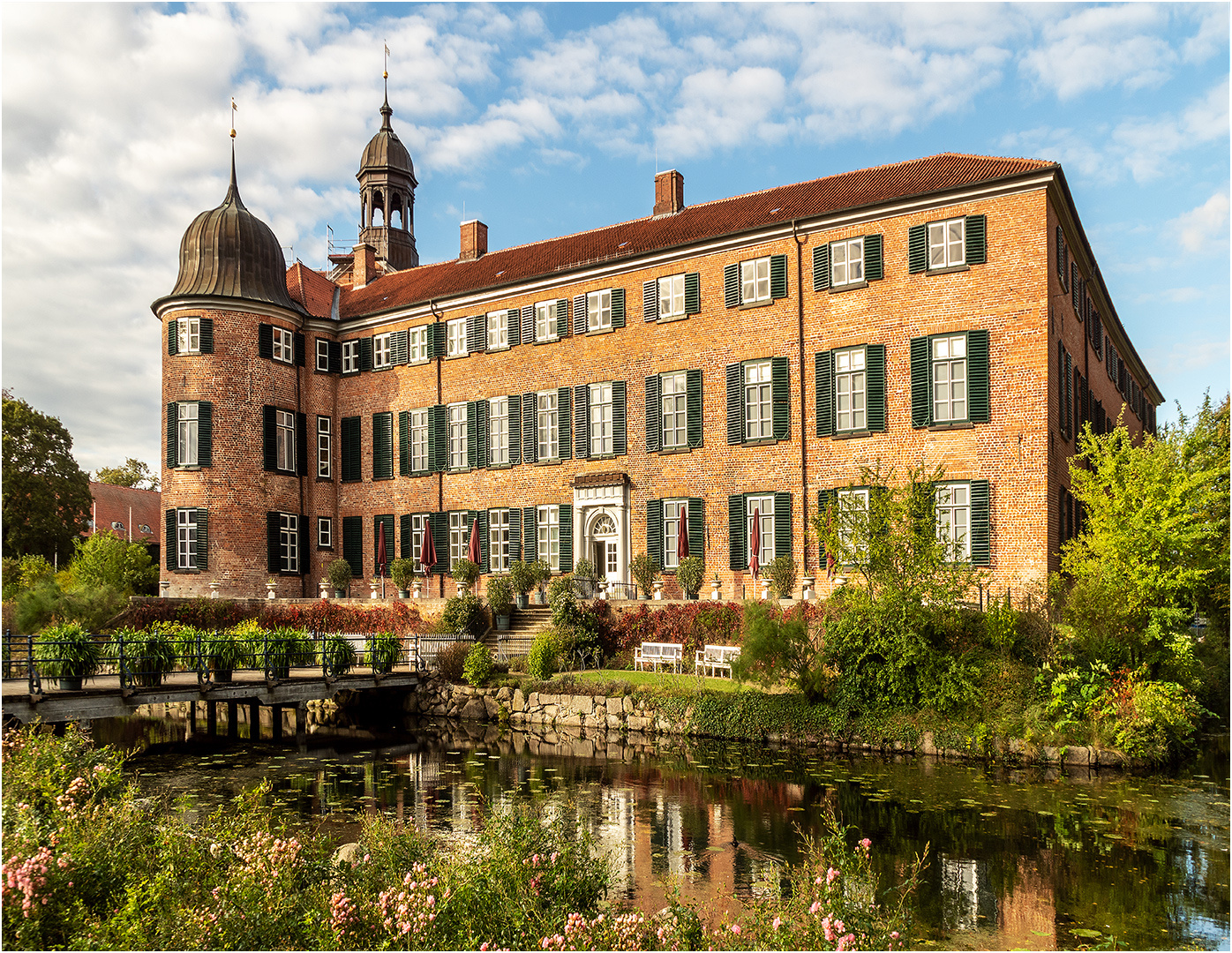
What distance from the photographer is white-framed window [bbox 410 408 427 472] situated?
30359 mm

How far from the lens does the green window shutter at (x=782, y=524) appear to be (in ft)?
77.4

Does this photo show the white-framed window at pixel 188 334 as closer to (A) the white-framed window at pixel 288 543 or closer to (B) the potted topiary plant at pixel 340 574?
(A) the white-framed window at pixel 288 543

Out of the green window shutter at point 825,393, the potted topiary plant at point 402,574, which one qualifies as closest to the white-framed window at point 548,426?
the potted topiary plant at point 402,574

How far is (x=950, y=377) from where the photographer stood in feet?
71.7

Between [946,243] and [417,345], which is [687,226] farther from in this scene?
[417,345]

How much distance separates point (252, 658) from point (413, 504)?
11.3 meters

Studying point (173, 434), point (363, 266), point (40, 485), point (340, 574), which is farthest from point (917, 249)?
point (40, 485)

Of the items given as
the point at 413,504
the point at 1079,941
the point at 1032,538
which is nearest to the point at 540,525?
the point at 413,504

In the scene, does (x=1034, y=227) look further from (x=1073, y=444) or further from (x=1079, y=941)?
(x=1079, y=941)

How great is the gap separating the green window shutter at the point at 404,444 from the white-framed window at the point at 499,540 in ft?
11.9

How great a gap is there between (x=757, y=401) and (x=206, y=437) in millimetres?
16661

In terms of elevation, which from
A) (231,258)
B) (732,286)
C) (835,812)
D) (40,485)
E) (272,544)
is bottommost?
(835,812)

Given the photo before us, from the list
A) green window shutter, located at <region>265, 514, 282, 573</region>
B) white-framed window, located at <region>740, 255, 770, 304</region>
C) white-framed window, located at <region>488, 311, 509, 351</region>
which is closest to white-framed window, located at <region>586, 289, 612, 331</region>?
white-framed window, located at <region>488, 311, 509, 351</region>

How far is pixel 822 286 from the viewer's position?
23.7m
